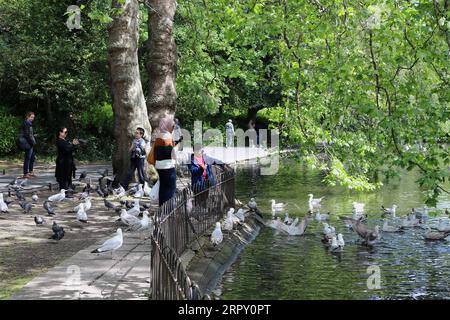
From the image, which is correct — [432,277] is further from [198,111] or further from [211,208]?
[198,111]

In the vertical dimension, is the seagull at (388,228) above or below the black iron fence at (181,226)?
below

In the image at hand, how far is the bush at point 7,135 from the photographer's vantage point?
3397cm

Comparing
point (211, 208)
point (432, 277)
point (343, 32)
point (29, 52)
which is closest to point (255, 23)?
point (343, 32)

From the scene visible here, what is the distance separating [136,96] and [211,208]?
6.21m

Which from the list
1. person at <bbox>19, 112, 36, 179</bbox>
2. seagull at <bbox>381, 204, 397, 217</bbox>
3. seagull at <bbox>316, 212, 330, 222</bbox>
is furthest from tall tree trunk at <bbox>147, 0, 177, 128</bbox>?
seagull at <bbox>381, 204, 397, 217</bbox>

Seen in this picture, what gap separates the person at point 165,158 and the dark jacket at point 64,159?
7.70 meters

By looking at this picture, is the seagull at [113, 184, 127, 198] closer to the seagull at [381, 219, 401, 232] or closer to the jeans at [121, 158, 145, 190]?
the jeans at [121, 158, 145, 190]

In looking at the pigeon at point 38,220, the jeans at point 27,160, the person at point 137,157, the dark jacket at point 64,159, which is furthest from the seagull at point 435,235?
the jeans at point 27,160

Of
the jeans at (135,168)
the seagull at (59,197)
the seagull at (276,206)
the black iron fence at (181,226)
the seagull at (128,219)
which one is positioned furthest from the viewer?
the jeans at (135,168)

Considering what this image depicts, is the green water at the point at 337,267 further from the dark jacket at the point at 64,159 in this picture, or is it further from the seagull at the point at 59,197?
the dark jacket at the point at 64,159

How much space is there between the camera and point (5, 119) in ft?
115

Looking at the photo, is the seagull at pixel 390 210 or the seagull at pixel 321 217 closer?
the seagull at pixel 321 217

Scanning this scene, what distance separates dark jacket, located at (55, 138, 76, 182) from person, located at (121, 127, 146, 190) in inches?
64.8

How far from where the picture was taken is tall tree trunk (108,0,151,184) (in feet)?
68.1
